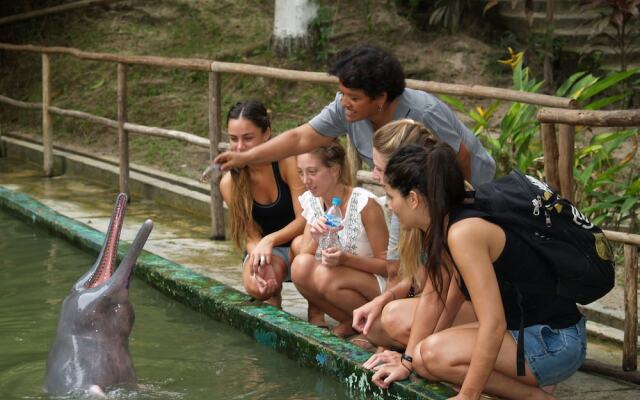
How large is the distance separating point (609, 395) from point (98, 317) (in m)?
1.92

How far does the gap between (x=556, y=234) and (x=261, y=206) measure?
1.96 m

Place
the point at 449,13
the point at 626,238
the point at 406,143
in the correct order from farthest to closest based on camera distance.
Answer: the point at 449,13 < the point at 626,238 < the point at 406,143

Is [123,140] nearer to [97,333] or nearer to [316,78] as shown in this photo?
[316,78]

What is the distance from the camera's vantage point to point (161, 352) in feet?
16.4

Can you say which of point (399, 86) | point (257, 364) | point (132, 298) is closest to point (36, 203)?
point (132, 298)

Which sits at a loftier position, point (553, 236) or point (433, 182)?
point (433, 182)

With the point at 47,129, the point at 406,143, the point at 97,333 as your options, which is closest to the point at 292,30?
the point at 47,129

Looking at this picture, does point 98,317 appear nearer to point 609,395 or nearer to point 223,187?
point 223,187

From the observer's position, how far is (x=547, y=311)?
371cm

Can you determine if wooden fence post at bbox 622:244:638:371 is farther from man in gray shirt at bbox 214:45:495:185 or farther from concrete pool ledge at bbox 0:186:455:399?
concrete pool ledge at bbox 0:186:455:399

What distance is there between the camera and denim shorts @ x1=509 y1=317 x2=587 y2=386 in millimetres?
3662

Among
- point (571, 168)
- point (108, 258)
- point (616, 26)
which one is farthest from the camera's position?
point (616, 26)

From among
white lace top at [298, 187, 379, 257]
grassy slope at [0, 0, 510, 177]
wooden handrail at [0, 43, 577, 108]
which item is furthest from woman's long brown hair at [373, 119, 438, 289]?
grassy slope at [0, 0, 510, 177]

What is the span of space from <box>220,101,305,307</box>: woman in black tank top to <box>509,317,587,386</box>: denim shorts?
1611 mm
